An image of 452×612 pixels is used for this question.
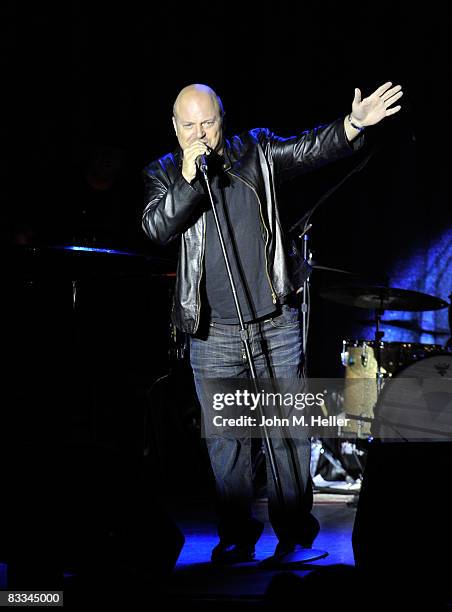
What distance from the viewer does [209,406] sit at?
304 centimetres

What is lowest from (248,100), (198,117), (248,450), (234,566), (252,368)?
(234,566)

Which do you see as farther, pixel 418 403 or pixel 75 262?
pixel 418 403

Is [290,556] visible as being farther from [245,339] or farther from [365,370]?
[365,370]

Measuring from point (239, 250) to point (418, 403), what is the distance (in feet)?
4.12

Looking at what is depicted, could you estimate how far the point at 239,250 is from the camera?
2.96 meters

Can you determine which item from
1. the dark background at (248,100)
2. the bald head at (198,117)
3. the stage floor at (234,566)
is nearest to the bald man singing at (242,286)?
the bald head at (198,117)

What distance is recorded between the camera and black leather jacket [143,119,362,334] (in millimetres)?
2920

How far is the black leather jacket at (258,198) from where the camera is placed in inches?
115

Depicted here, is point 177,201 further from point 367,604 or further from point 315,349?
point 315,349

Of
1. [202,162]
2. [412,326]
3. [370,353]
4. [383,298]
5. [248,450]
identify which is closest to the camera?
[202,162]

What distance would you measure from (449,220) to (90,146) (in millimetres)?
2502

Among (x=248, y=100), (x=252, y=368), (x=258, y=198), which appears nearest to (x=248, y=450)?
(x=252, y=368)

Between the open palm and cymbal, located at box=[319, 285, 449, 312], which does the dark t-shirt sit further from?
cymbal, located at box=[319, 285, 449, 312]

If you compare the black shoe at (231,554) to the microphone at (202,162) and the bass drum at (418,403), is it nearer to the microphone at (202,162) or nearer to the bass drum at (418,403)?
the bass drum at (418,403)
